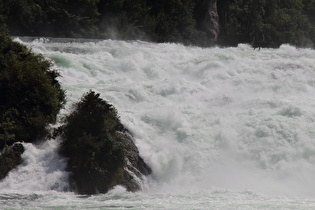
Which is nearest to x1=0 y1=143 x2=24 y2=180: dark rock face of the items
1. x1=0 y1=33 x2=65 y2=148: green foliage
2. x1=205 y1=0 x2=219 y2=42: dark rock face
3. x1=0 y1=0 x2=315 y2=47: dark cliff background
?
x1=0 y1=33 x2=65 y2=148: green foliage

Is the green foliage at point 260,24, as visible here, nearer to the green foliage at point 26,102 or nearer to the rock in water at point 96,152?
the green foliage at point 26,102

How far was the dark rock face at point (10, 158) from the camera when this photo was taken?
25328 mm

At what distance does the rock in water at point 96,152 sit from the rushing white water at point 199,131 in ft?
1.76

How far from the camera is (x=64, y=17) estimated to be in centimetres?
6294

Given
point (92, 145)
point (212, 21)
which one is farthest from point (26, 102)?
point (212, 21)

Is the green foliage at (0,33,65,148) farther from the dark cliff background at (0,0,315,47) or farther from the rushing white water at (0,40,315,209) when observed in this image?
the dark cliff background at (0,0,315,47)

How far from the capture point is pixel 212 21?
2872 inches

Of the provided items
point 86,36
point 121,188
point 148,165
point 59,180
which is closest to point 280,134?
point 148,165

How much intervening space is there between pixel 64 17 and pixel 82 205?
42.0 m

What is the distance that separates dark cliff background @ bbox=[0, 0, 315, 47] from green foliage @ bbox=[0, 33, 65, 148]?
3124 centimetres

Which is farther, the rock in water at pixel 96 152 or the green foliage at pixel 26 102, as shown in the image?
the green foliage at pixel 26 102

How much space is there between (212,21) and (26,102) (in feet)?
155

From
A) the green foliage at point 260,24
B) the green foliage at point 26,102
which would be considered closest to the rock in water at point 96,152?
the green foliage at point 26,102

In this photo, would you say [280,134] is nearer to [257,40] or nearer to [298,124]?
[298,124]
